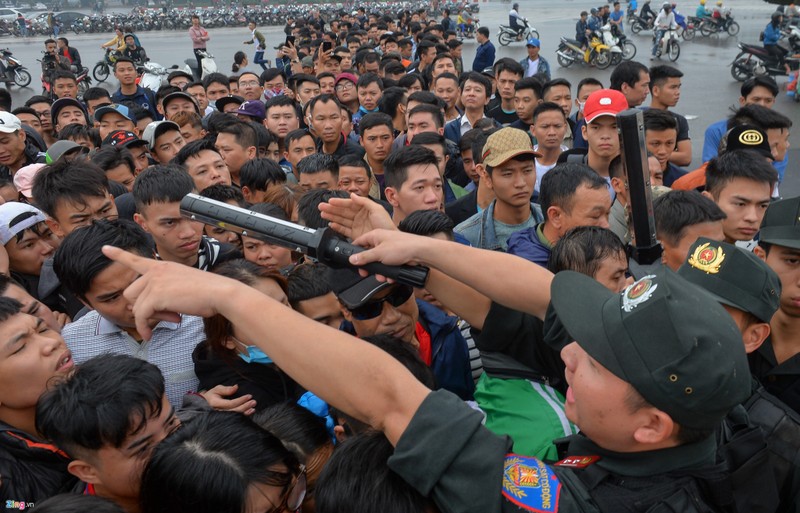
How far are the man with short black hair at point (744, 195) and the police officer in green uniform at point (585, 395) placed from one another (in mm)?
2348

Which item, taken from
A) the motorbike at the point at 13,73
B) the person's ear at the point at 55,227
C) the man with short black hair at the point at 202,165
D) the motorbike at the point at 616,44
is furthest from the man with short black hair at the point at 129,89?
the motorbike at the point at 13,73

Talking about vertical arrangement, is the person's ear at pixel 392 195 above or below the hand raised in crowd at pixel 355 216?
below

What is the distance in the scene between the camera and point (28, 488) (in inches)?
73.9

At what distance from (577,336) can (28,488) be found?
1.64 meters

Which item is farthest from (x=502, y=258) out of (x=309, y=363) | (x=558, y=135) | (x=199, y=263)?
(x=558, y=135)

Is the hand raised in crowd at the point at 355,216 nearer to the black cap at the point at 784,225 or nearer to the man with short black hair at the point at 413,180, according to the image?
the black cap at the point at 784,225

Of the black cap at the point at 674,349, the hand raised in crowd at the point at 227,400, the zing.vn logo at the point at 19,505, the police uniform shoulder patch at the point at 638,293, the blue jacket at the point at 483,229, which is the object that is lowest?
the blue jacket at the point at 483,229

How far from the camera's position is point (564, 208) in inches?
130

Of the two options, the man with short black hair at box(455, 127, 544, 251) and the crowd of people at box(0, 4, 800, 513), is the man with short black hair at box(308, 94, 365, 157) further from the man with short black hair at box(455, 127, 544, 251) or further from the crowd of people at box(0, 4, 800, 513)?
the man with short black hair at box(455, 127, 544, 251)

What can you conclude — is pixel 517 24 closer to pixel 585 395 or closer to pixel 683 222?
pixel 683 222

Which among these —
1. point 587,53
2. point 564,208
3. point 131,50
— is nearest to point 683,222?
point 564,208

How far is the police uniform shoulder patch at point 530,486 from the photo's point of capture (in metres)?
1.23

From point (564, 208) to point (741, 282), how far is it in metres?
1.47

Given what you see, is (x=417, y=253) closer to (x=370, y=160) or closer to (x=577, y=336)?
(x=577, y=336)
